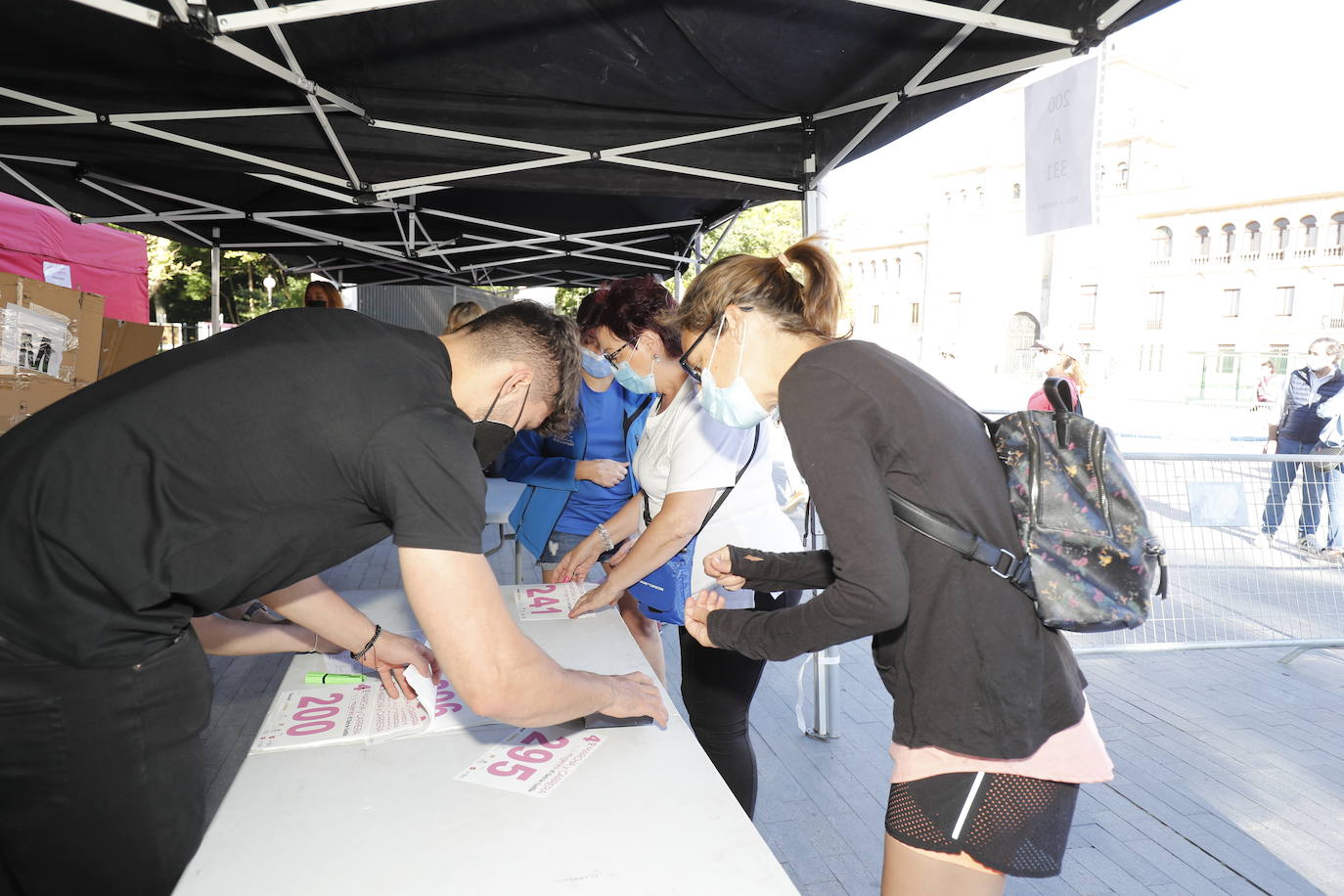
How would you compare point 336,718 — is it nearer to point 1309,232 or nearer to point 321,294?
point 321,294

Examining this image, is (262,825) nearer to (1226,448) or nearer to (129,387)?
(129,387)

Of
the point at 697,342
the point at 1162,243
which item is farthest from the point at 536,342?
the point at 1162,243

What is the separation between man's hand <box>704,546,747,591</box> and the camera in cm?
168

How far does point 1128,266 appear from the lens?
115 feet

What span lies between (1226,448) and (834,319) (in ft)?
51.5

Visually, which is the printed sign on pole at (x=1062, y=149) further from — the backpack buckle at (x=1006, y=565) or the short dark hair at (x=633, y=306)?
the backpack buckle at (x=1006, y=565)

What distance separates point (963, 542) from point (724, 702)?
3.62ft

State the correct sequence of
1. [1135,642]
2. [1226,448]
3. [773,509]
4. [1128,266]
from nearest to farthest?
1. [773,509]
2. [1135,642]
3. [1226,448]
4. [1128,266]

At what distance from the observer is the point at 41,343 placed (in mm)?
4223

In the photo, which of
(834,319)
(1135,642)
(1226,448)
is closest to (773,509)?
(834,319)

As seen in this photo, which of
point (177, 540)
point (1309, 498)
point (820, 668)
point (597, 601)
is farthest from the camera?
point (1309, 498)

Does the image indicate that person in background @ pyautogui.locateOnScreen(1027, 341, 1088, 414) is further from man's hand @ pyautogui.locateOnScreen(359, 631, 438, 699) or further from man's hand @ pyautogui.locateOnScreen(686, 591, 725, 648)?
man's hand @ pyautogui.locateOnScreen(359, 631, 438, 699)

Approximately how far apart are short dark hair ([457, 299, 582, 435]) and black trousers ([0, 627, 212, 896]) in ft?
2.43

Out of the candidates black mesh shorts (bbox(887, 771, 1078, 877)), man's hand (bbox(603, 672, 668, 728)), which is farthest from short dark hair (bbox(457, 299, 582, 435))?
black mesh shorts (bbox(887, 771, 1078, 877))
